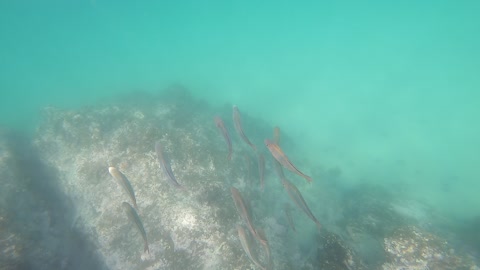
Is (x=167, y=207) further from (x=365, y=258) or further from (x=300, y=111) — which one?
(x=300, y=111)

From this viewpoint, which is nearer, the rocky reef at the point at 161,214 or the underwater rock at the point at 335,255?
the underwater rock at the point at 335,255

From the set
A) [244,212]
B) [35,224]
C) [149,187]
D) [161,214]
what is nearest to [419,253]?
[244,212]

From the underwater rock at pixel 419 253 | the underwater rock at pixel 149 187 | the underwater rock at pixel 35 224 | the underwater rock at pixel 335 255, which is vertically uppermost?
the underwater rock at pixel 419 253

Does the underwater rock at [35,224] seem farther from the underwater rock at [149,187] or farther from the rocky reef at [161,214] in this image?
the underwater rock at [149,187]

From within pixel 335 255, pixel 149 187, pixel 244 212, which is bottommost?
pixel 149 187

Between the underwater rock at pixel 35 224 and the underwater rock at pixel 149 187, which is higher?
the underwater rock at pixel 149 187

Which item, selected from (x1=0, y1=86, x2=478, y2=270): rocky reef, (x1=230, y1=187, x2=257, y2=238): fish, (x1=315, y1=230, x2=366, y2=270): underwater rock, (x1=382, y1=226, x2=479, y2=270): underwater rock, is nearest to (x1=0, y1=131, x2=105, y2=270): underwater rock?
(x1=0, y1=86, x2=478, y2=270): rocky reef

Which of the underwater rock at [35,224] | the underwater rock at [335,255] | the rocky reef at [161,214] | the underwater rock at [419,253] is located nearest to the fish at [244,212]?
the rocky reef at [161,214]

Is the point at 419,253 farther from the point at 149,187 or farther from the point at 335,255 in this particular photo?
the point at 149,187

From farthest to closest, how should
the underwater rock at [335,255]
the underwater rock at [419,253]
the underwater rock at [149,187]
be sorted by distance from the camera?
the underwater rock at [149,187] < the underwater rock at [419,253] < the underwater rock at [335,255]

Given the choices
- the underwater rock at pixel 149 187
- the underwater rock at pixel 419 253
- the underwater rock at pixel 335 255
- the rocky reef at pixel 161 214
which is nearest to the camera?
the underwater rock at pixel 335 255

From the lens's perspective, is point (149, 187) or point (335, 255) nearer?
point (335, 255)

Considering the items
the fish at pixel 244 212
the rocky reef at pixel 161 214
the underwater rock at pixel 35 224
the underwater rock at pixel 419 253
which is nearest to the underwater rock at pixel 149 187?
the rocky reef at pixel 161 214

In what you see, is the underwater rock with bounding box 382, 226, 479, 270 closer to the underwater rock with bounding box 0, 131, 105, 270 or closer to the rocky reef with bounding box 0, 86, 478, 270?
the rocky reef with bounding box 0, 86, 478, 270
